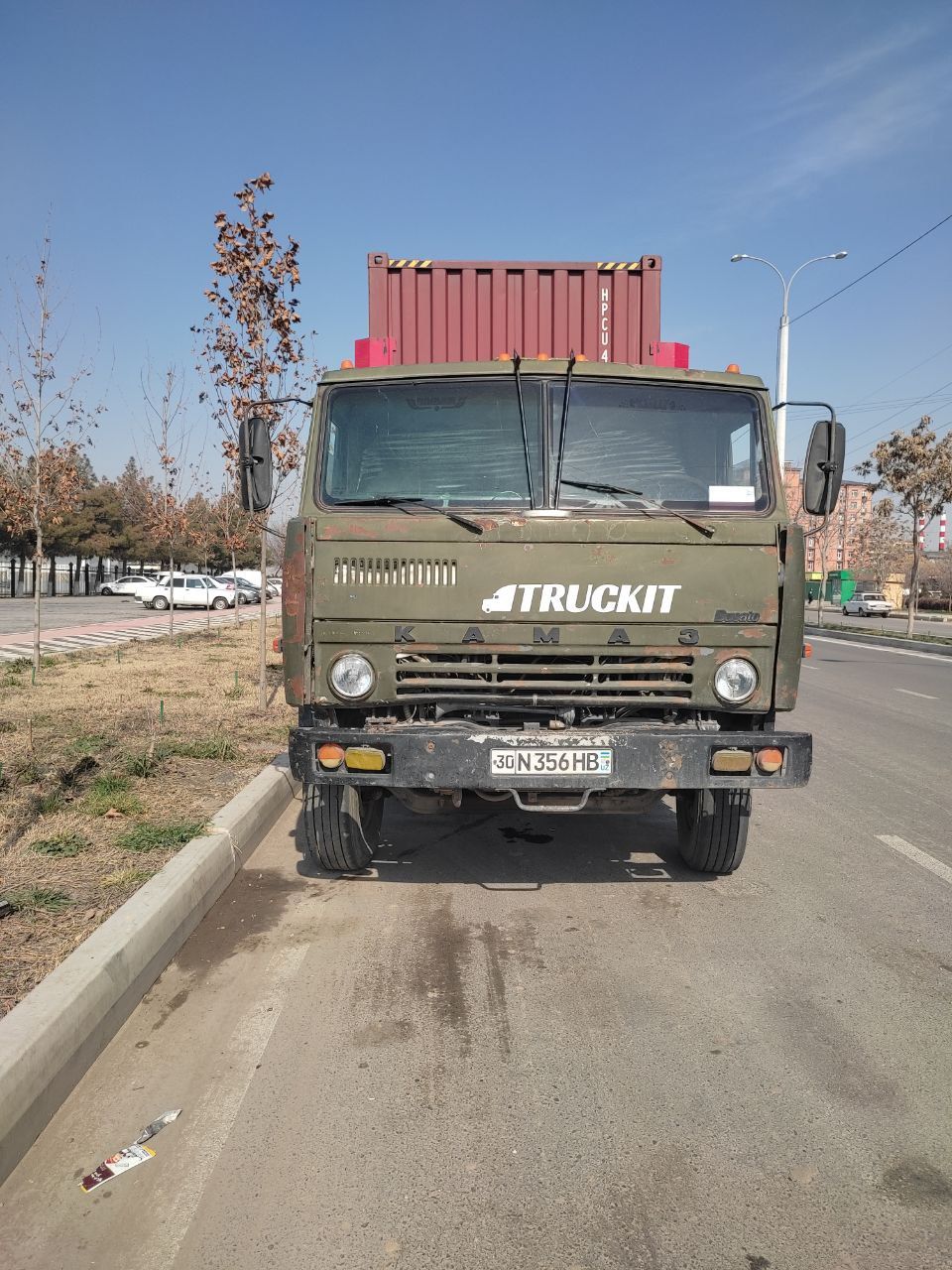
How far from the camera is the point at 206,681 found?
13.3m

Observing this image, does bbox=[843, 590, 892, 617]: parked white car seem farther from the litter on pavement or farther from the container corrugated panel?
the litter on pavement

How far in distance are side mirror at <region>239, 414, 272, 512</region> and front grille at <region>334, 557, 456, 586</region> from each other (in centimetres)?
99

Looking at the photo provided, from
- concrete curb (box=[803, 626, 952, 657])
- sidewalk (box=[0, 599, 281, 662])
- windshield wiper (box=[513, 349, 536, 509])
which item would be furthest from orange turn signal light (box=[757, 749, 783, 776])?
concrete curb (box=[803, 626, 952, 657])

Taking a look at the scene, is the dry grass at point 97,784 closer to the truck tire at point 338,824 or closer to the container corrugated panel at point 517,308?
the truck tire at point 338,824

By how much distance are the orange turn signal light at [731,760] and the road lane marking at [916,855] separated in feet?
5.90

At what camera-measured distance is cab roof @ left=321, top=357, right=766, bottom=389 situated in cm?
450

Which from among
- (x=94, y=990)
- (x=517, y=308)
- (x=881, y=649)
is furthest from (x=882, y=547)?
(x=94, y=990)

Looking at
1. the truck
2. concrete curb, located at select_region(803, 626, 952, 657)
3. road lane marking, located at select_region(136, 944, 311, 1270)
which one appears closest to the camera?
road lane marking, located at select_region(136, 944, 311, 1270)

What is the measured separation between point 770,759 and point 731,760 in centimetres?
18

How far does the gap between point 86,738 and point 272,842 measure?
9.77 ft

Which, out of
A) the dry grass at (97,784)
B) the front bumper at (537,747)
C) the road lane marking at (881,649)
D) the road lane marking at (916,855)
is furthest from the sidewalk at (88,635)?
the road lane marking at (881,649)

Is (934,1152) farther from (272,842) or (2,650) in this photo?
(2,650)

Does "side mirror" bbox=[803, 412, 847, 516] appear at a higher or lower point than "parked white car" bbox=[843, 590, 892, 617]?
higher

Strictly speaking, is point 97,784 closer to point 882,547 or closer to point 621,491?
point 621,491
